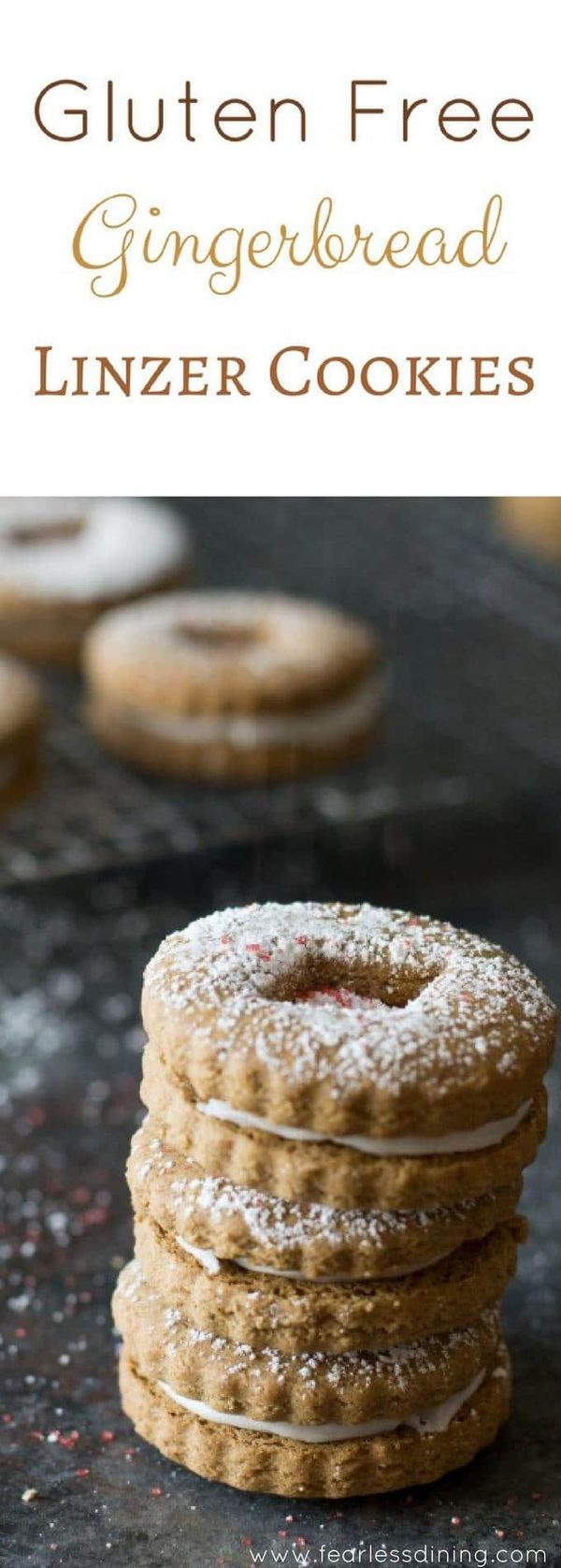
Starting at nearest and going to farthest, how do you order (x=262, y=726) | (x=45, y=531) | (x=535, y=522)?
1. (x=262, y=726)
2. (x=45, y=531)
3. (x=535, y=522)

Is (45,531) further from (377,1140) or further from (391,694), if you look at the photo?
(377,1140)

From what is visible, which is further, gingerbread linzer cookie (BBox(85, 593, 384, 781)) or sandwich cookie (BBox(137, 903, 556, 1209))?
gingerbread linzer cookie (BBox(85, 593, 384, 781))

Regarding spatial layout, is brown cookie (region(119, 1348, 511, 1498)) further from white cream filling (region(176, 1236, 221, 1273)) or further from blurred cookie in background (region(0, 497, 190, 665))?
blurred cookie in background (region(0, 497, 190, 665))

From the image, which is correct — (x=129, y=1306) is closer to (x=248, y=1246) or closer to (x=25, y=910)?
(x=248, y=1246)

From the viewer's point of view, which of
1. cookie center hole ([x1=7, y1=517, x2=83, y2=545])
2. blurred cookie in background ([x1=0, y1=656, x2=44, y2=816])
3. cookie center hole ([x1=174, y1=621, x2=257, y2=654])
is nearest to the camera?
blurred cookie in background ([x1=0, y1=656, x2=44, y2=816])
